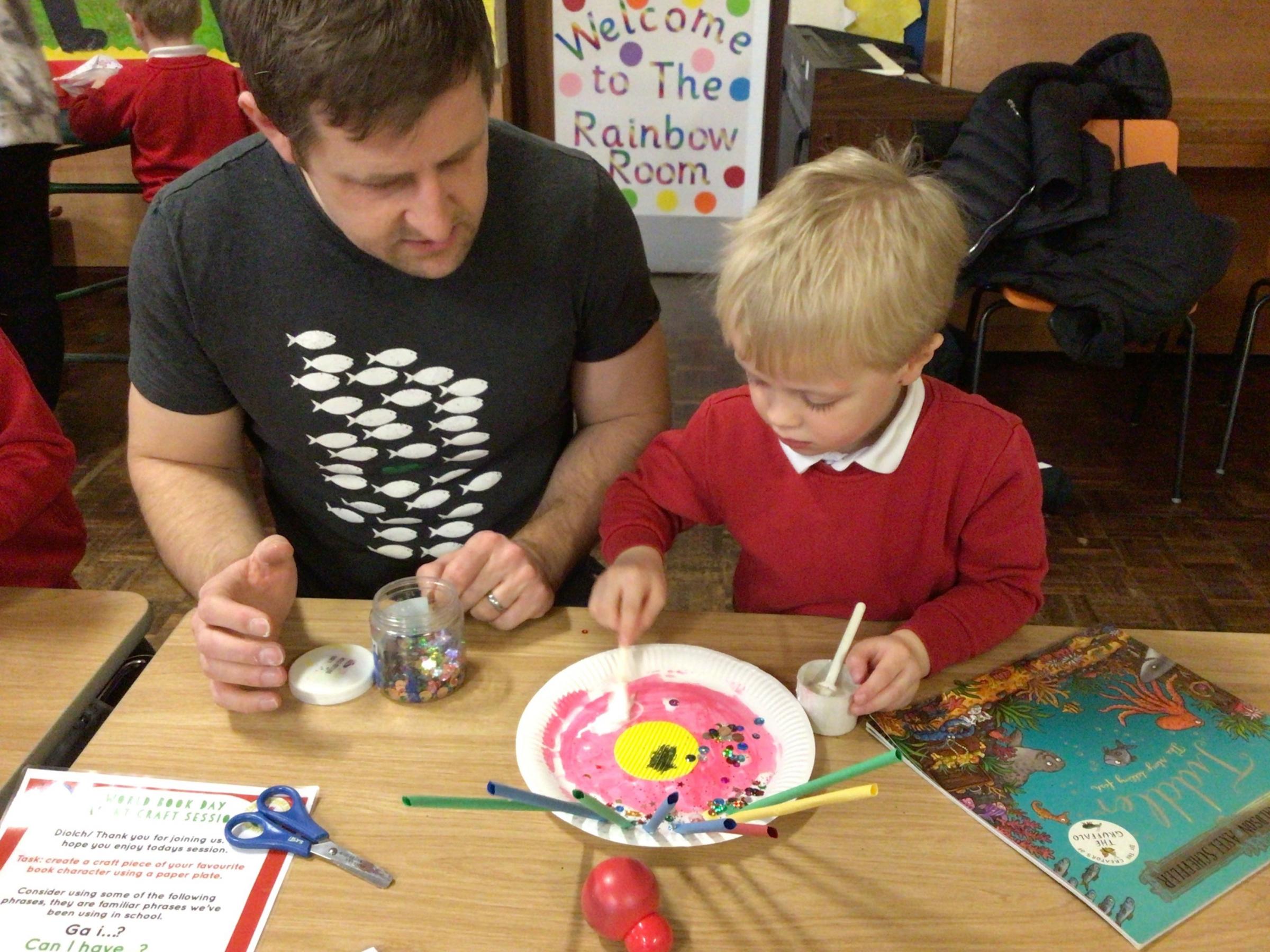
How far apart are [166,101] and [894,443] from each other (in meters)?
2.43

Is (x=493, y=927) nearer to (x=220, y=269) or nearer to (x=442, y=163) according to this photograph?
(x=442, y=163)

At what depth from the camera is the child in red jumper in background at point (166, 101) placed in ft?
8.73

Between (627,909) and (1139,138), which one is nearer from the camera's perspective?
(627,909)

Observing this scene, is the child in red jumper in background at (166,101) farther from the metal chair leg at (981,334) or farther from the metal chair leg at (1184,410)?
the metal chair leg at (1184,410)

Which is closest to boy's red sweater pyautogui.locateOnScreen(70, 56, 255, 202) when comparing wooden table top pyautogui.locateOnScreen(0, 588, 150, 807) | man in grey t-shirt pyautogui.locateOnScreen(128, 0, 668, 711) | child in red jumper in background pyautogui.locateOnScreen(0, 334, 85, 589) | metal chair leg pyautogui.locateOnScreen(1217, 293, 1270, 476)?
child in red jumper in background pyautogui.locateOnScreen(0, 334, 85, 589)

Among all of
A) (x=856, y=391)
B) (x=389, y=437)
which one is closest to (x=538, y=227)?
(x=389, y=437)

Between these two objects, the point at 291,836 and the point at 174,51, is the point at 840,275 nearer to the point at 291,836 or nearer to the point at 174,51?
the point at 291,836

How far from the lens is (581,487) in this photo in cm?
123

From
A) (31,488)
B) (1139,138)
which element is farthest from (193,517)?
(1139,138)

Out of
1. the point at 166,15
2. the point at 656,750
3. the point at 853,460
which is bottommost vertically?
the point at 656,750

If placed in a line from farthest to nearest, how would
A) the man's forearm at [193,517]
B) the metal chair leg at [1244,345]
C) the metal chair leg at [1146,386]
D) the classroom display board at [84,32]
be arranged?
the classroom display board at [84,32]
the metal chair leg at [1146,386]
the metal chair leg at [1244,345]
the man's forearm at [193,517]

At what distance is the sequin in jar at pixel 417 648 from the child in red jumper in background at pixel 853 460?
0.15 m

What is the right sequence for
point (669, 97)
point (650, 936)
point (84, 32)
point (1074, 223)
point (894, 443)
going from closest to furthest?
point (650, 936) < point (894, 443) < point (1074, 223) < point (84, 32) < point (669, 97)

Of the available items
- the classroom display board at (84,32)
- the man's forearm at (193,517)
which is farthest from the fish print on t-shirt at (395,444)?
the classroom display board at (84,32)
